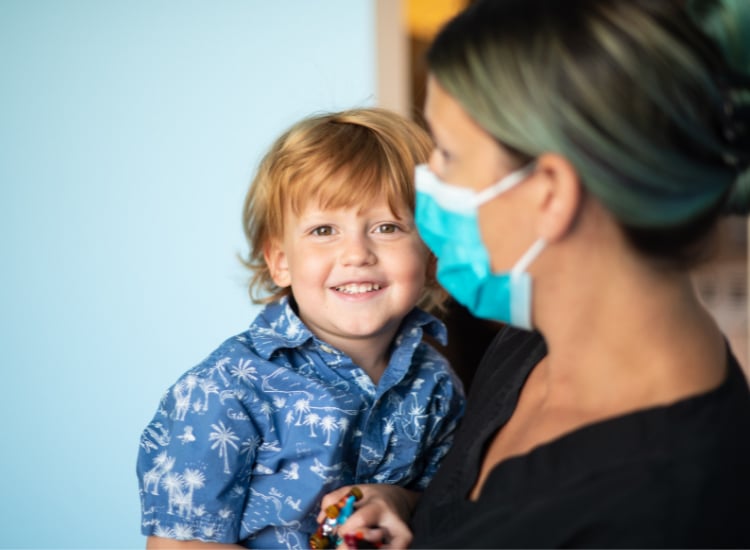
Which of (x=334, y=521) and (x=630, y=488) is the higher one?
(x=630, y=488)

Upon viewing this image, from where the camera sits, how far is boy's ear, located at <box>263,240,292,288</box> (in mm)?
1720

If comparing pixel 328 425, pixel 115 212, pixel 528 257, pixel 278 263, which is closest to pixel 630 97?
pixel 528 257

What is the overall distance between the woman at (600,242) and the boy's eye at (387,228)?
372 millimetres

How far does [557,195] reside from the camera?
3.52ft

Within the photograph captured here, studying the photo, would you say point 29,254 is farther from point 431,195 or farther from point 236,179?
point 431,195

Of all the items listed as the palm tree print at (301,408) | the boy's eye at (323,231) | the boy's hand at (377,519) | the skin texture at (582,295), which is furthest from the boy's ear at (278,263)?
the skin texture at (582,295)

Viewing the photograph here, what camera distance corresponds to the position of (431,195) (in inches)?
49.2

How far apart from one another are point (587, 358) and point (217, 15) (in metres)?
Answer: 1.81

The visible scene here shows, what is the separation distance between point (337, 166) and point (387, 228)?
147 millimetres

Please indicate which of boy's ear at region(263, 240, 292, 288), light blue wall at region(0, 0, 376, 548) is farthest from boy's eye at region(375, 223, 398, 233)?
light blue wall at region(0, 0, 376, 548)

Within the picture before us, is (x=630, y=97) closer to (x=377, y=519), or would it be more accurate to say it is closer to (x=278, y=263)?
(x=377, y=519)

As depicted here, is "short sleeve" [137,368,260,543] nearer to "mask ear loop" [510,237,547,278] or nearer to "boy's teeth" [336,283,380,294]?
"boy's teeth" [336,283,380,294]

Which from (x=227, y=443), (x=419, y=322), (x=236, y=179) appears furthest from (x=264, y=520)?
(x=236, y=179)

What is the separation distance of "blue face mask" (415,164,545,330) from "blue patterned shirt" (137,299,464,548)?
0.39 meters
